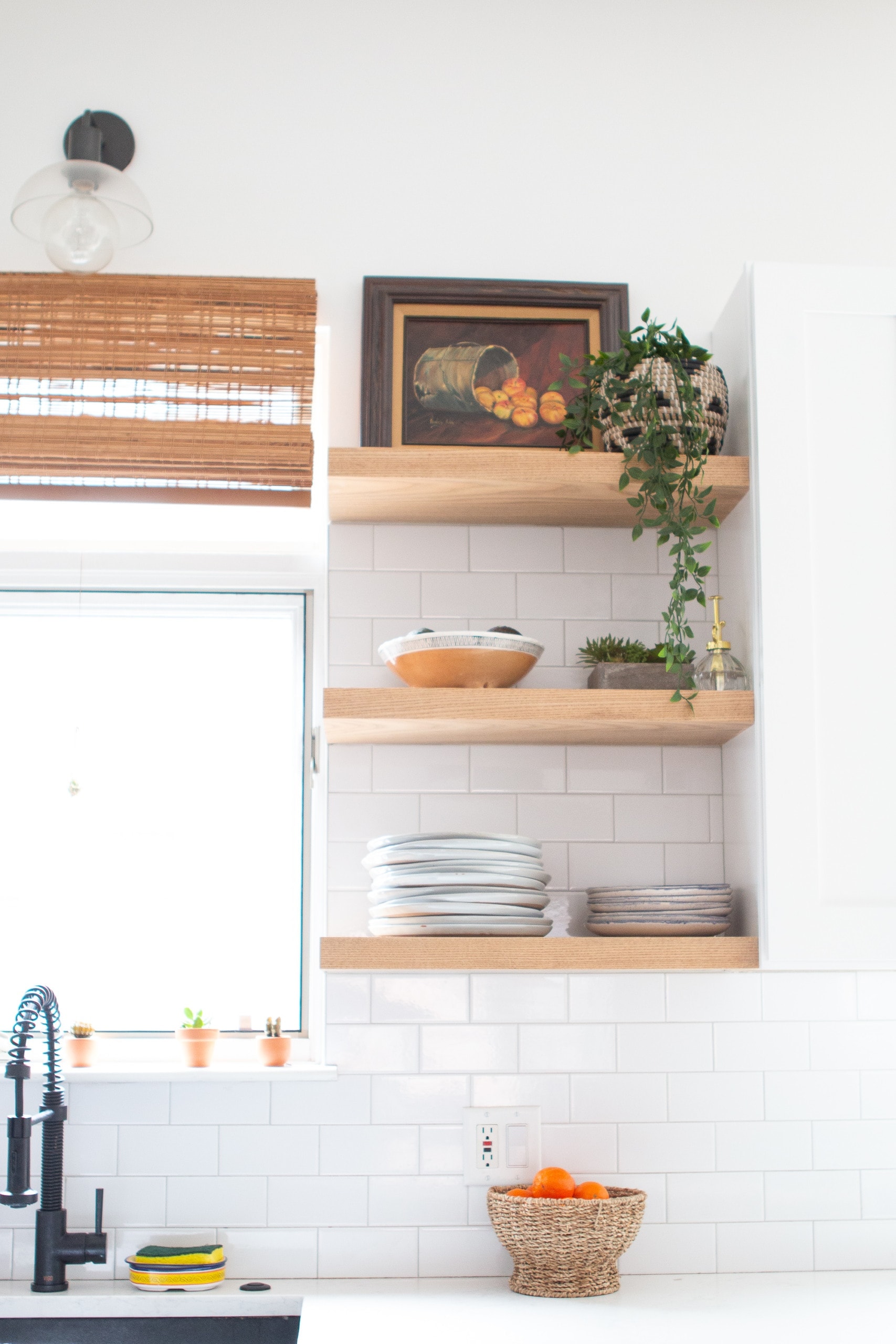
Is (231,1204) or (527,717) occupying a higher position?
(527,717)

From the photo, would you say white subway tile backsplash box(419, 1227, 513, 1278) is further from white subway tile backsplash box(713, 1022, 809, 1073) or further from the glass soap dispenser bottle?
the glass soap dispenser bottle

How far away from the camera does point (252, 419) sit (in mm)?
2275

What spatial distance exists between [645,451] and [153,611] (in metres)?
1.02

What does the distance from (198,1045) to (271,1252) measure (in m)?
0.36

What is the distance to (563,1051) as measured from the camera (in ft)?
7.09

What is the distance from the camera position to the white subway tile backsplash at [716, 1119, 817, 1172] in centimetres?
215

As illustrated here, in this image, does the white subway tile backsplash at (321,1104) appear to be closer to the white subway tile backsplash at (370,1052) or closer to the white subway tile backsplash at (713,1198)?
the white subway tile backsplash at (370,1052)

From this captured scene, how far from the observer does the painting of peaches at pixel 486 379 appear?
7.58 feet

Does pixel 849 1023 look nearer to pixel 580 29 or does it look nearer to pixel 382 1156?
pixel 382 1156

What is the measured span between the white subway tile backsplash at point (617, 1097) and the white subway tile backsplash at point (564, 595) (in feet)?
2.63

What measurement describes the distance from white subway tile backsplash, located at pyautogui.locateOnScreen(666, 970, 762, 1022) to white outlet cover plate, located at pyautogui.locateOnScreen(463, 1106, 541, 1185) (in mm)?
303

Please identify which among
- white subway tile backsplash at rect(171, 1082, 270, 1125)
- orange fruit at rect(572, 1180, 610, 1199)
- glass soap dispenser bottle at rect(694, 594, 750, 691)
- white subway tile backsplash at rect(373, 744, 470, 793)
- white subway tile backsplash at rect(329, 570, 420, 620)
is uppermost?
white subway tile backsplash at rect(329, 570, 420, 620)

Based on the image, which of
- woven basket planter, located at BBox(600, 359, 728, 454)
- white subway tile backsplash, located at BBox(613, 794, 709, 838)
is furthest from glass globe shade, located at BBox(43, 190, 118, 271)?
white subway tile backsplash, located at BBox(613, 794, 709, 838)

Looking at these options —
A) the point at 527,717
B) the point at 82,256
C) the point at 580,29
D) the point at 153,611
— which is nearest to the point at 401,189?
the point at 580,29
